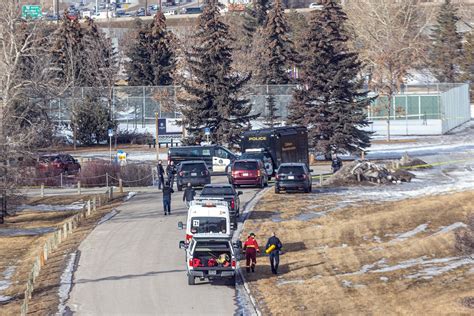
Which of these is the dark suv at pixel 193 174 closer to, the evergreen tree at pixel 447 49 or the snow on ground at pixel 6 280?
the snow on ground at pixel 6 280

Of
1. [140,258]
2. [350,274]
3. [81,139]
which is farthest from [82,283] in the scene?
[81,139]

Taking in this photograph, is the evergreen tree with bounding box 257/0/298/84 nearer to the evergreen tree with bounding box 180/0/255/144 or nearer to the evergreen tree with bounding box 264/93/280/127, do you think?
the evergreen tree with bounding box 264/93/280/127

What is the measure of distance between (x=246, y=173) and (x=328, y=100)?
1995 cm

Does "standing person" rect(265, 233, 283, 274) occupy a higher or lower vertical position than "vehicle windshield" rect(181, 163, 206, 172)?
lower

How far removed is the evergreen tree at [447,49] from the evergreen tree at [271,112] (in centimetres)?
3757

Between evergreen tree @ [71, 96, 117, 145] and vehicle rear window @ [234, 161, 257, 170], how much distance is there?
31825 millimetres

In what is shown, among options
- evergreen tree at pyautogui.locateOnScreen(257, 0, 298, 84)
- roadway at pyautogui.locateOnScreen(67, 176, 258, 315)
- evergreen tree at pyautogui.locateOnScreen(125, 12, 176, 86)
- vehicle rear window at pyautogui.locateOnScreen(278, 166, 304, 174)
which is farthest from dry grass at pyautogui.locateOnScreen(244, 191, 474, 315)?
evergreen tree at pyautogui.locateOnScreen(125, 12, 176, 86)

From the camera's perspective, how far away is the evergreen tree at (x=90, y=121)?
7825cm

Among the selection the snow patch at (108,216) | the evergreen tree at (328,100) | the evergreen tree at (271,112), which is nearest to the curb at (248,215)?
the snow patch at (108,216)

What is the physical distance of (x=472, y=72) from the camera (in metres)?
109

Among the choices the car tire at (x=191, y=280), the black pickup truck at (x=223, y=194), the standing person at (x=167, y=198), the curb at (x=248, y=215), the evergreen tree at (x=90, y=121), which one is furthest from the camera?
the evergreen tree at (x=90, y=121)

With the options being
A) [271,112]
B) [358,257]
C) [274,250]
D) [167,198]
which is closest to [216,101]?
[271,112]

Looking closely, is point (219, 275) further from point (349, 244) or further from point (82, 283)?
point (349, 244)

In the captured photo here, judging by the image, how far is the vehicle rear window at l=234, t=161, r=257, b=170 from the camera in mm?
48062
